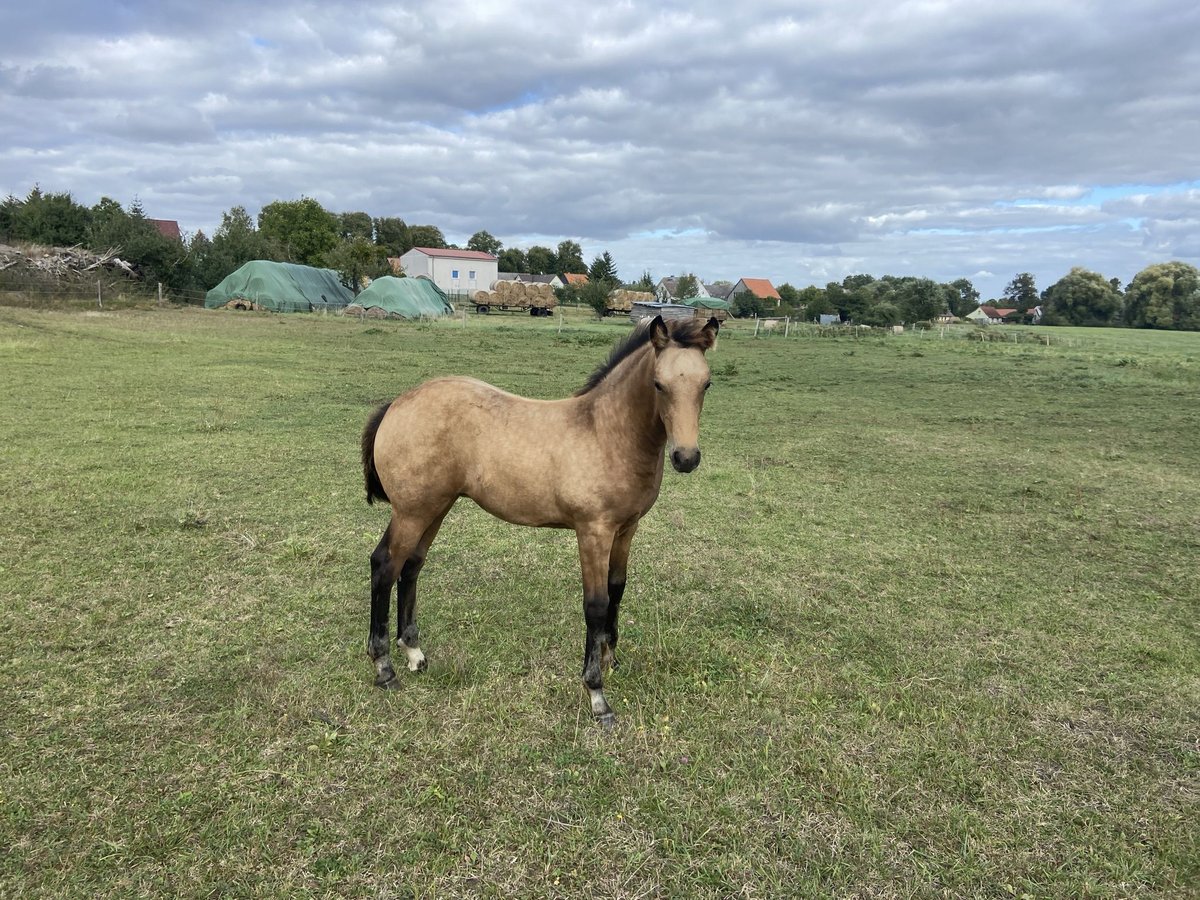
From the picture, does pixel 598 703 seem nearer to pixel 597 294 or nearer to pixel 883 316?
pixel 597 294

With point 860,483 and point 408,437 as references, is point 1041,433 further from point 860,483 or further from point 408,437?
point 408,437

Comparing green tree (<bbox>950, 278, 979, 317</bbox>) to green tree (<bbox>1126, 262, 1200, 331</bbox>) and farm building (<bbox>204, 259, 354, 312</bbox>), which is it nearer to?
green tree (<bbox>1126, 262, 1200, 331</bbox>)

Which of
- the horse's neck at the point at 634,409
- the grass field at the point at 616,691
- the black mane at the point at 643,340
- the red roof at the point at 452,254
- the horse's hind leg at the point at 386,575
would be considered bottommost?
the grass field at the point at 616,691

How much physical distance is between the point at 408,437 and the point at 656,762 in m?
2.28

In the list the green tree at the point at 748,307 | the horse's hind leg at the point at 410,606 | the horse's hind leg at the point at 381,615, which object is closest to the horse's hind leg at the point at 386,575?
the horse's hind leg at the point at 381,615

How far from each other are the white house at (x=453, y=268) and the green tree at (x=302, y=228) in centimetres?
840

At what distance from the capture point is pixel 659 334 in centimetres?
344

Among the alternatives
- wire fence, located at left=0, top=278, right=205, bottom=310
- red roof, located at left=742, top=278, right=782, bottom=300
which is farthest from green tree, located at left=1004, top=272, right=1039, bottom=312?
wire fence, located at left=0, top=278, right=205, bottom=310

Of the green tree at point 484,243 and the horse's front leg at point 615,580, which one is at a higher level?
the green tree at point 484,243

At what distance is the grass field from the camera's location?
2832mm

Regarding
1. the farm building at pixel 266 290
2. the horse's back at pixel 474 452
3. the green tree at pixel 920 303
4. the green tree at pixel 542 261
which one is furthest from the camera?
the green tree at pixel 542 261

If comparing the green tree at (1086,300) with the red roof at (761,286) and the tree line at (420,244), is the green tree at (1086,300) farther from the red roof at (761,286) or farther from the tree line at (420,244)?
the red roof at (761,286)

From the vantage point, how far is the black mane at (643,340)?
3445mm

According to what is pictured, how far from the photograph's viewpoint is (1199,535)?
22.9 ft
